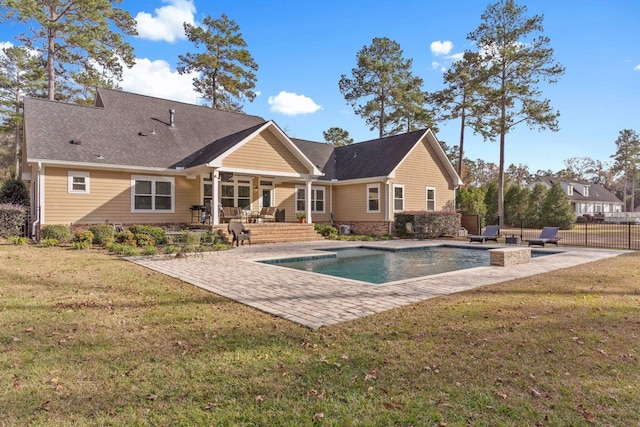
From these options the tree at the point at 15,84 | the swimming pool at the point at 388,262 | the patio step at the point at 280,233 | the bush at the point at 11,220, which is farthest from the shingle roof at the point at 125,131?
the tree at the point at 15,84

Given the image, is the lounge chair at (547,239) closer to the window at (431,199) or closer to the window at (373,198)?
the window at (373,198)

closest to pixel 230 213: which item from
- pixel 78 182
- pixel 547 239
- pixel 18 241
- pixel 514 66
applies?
pixel 78 182

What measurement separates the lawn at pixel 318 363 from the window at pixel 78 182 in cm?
1105

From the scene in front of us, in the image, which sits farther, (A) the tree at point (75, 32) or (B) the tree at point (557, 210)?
(B) the tree at point (557, 210)

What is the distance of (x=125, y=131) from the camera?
58.8 ft

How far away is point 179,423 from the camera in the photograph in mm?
2637

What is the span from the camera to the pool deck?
5488 millimetres

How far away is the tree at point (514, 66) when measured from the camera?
90.6 feet

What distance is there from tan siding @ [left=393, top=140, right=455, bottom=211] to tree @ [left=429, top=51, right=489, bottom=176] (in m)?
9.54

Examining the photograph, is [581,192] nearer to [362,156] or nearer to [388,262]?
[362,156]

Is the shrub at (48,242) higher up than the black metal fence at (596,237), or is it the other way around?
the shrub at (48,242)

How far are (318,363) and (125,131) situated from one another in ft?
59.3

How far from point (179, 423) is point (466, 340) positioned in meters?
3.11

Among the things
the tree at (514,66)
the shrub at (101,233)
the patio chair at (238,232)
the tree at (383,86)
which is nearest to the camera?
the shrub at (101,233)
